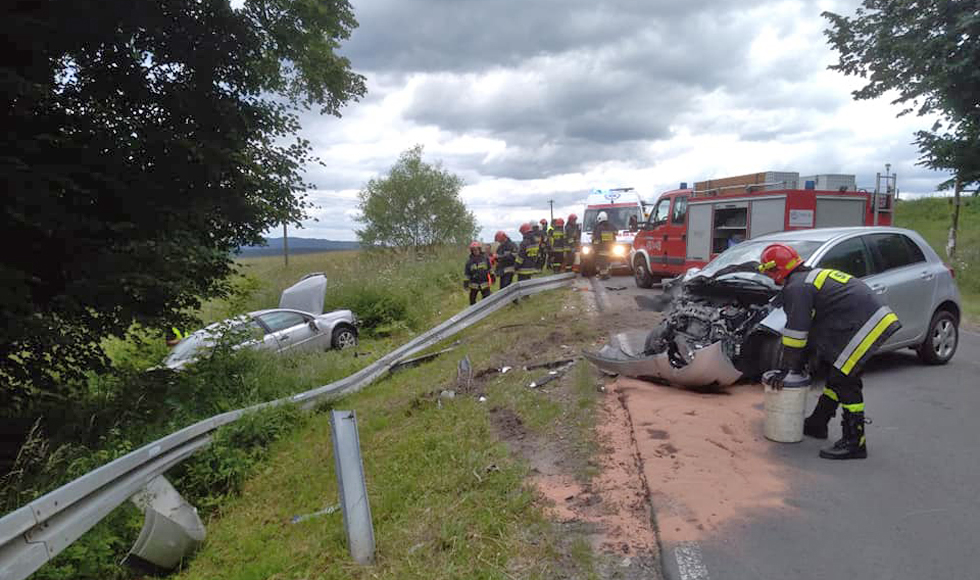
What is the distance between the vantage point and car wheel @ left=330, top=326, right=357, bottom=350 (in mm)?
12805

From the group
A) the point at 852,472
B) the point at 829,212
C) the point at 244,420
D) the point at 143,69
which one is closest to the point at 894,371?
the point at 852,472

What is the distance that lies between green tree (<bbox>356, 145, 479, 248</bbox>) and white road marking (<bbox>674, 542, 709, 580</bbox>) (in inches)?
1401

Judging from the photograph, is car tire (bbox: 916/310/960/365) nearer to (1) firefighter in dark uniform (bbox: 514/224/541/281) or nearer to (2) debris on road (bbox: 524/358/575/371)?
(2) debris on road (bbox: 524/358/575/371)

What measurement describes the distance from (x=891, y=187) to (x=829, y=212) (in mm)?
1494

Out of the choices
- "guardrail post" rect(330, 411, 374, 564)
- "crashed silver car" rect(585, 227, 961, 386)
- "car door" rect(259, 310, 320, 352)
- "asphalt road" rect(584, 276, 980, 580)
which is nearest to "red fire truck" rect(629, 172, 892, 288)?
"crashed silver car" rect(585, 227, 961, 386)

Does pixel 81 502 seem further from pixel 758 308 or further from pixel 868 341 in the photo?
pixel 758 308

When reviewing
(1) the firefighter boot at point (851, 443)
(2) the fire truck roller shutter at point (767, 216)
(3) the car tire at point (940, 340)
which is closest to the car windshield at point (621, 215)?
(2) the fire truck roller shutter at point (767, 216)

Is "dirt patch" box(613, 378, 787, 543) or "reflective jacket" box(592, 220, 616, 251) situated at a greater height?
"reflective jacket" box(592, 220, 616, 251)

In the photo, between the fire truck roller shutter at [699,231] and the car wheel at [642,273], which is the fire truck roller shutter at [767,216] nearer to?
the fire truck roller shutter at [699,231]

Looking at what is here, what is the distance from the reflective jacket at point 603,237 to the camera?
1644 cm

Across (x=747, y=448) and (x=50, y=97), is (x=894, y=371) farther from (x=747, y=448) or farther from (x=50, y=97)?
(x=50, y=97)

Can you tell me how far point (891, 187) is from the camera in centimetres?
1127

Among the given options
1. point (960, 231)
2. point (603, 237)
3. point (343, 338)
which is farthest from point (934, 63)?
point (960, 231)

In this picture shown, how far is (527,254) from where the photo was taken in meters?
13.4
